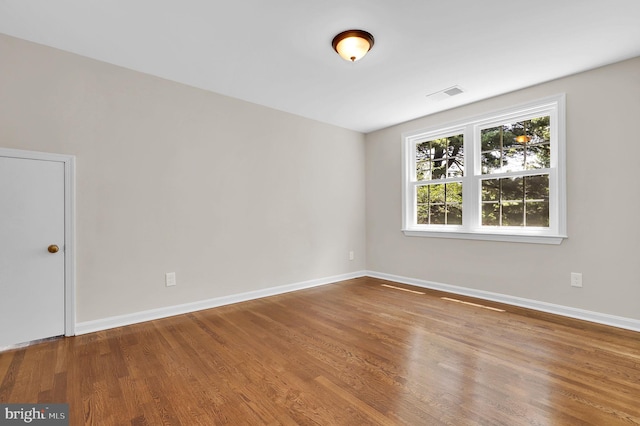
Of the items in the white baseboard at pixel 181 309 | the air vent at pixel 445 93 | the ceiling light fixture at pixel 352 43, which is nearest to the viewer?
the ceiling light fixture at pixel 352 43

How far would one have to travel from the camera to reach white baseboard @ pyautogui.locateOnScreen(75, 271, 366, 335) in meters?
2.85

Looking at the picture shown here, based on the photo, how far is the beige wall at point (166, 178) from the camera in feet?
8.93

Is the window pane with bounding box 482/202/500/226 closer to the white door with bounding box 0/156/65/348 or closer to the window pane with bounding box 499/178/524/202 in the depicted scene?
the window pane with bounding box 499/178/524/202

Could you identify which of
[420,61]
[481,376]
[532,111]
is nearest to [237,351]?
[481,376]

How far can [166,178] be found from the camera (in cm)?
331

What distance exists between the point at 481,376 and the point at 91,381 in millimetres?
2639

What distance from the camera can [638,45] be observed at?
2.64m

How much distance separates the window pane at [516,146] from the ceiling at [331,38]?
48 centimetres

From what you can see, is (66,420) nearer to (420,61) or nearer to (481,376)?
(481,376)

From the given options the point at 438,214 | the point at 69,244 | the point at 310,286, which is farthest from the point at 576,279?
the point at 69,244

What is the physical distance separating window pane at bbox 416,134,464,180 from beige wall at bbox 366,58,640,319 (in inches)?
19.3

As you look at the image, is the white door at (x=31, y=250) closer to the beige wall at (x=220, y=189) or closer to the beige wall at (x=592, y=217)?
the beige wall at (x=220, y=189)

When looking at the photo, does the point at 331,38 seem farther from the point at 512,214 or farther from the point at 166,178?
the point at 512,214

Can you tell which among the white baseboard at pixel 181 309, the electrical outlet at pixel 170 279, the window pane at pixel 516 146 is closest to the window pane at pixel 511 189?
the window pane at pixel 516 146
